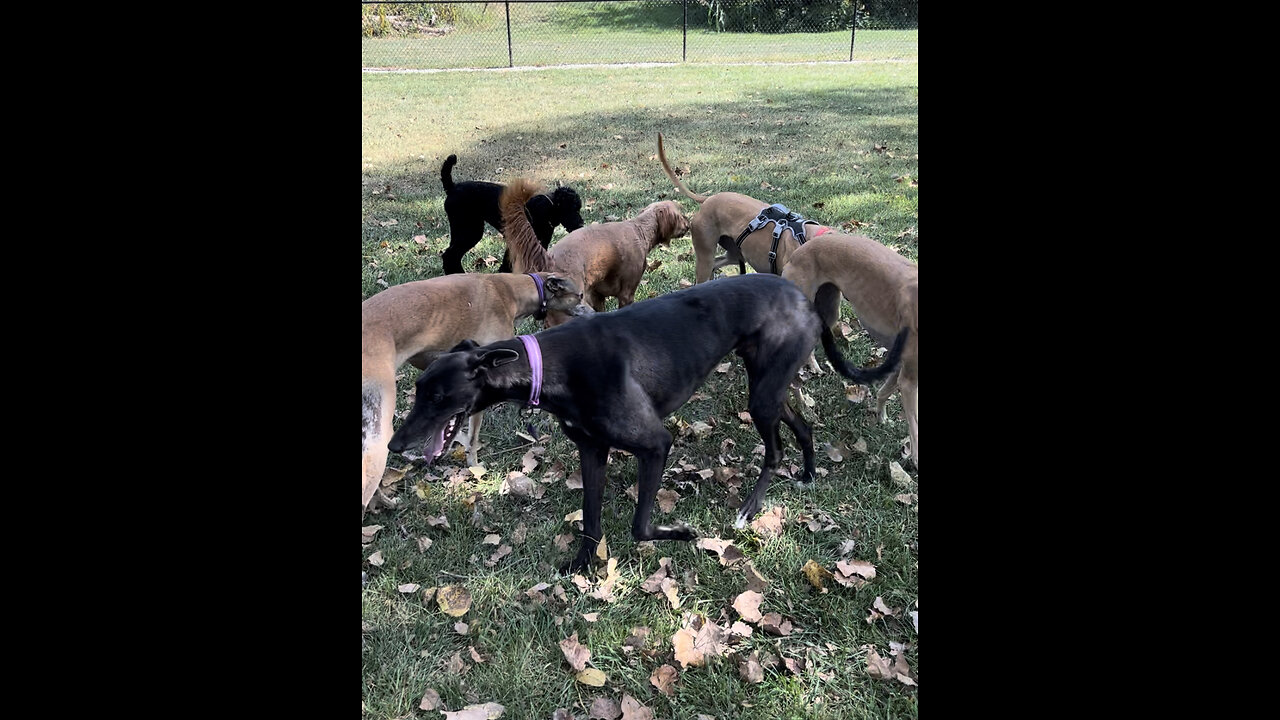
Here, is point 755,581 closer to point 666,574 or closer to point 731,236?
point 666,574

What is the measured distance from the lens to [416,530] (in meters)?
4.14

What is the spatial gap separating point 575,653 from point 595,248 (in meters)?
3.22

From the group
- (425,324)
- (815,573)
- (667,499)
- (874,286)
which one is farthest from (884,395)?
(425,324)

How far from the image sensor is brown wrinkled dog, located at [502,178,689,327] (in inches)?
214

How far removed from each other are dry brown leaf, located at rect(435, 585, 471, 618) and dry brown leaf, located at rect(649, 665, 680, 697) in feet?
2.97

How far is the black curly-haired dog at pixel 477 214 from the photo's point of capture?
6.45m

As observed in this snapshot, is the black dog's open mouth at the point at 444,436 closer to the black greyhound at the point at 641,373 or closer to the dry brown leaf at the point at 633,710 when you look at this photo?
the black greyhound at the point at 641,373

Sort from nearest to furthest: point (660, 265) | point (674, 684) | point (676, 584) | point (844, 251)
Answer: point (674, 684)
point (676, 584)
point (844, 251)
point (660, 265)

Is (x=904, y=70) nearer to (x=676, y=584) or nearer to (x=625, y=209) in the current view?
(x=625, y=209)

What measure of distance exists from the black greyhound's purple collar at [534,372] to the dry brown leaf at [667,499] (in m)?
0.99

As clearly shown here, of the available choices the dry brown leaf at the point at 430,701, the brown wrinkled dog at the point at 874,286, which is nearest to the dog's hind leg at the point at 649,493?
the dry brown leaf at the point at 430,701

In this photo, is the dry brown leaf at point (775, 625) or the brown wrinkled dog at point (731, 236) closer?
the dry brown leaf at point (775, 625)
